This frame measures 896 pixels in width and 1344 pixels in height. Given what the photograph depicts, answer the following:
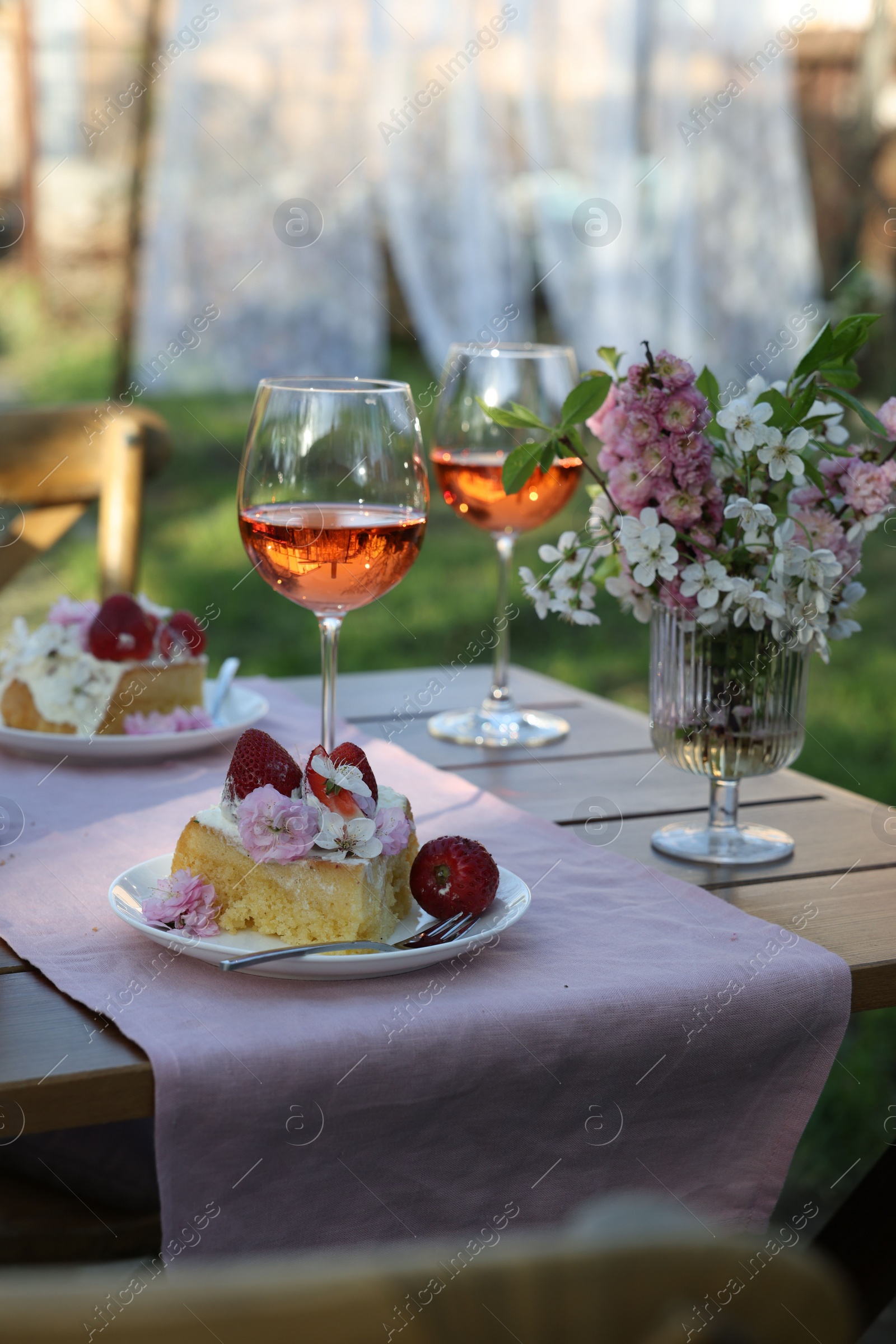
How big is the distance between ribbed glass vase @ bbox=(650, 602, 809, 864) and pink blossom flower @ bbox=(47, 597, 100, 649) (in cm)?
58

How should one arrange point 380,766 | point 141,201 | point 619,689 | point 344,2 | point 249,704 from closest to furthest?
point 380,766
point 249,704
point 619,689
point 344,2
point 141,201

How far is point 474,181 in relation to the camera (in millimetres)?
5422

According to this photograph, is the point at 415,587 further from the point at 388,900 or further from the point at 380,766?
the point at 388,900

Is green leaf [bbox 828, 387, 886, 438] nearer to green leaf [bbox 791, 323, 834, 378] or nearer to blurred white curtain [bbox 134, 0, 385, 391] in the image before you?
green leaf [bbox 791, 323, 834, 378]

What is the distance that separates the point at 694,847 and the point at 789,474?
31 cm

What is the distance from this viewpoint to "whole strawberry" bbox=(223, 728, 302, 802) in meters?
0.89

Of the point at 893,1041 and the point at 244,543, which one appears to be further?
the point at 893,1041

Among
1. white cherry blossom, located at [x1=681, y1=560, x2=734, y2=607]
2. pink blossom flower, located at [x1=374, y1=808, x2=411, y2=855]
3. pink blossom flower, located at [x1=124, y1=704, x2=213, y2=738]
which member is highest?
white cherry blossom, located at [x1=681, y1=560, x2=734, y2=607]

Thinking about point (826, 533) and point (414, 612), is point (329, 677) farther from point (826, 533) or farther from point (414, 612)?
point (414, 612)

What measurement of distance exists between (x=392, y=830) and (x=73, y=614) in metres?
0.62

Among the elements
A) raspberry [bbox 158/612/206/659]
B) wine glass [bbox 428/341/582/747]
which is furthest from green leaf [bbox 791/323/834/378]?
raspberry [bbox 158/612/206/659]

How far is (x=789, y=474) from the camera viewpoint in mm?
1063

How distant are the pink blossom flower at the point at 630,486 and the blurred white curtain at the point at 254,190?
4.37 m

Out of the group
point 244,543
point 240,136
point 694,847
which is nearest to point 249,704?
point 244,543
